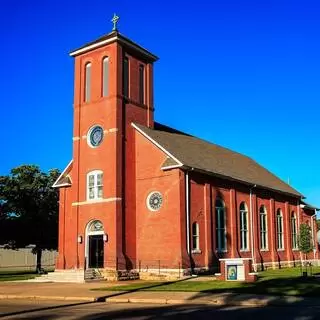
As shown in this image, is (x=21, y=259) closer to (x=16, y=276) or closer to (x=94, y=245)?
(x=16, y=276)

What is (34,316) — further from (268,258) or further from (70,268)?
(268,258)

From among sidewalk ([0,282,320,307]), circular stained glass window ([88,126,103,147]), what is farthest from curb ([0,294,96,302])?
circular stained glass window ([88,126,103,147])

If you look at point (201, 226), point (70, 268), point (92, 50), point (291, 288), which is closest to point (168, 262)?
point (201, 226)

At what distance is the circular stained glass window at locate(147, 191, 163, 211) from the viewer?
1387 inches

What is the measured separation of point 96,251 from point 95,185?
4625 mm

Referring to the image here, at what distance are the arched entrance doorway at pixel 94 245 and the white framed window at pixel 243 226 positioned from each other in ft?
39.1

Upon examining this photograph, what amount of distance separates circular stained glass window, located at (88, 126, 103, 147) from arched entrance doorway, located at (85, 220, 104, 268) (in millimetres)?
5677

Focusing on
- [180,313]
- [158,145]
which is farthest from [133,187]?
[180,313]

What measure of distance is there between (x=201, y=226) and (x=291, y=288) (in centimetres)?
1309

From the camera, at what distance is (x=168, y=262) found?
3369 centimetres

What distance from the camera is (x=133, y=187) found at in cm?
3644

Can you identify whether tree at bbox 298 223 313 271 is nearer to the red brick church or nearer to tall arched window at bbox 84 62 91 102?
the red brick church

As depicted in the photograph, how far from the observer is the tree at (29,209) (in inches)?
1876

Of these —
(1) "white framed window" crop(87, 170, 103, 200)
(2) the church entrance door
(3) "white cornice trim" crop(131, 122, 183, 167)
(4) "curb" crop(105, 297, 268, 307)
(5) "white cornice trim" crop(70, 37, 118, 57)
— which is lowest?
(4) "curb" crop(105, 297, 268, 307)
